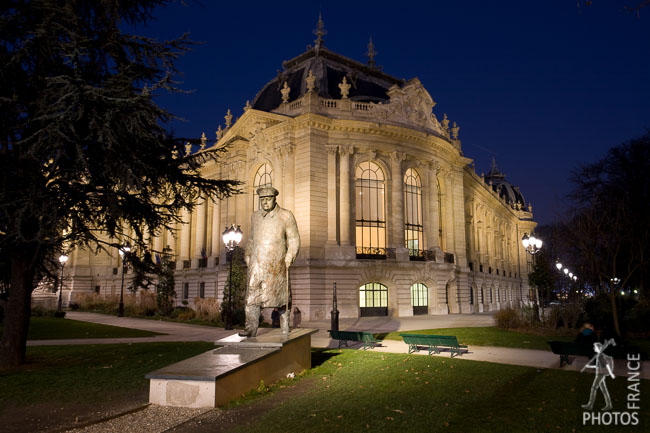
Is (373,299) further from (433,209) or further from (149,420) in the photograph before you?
(149,420)

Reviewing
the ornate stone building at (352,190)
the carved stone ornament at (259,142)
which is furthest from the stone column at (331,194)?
the carved stone ornament at (259,142)

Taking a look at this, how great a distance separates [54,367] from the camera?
12.1 meters

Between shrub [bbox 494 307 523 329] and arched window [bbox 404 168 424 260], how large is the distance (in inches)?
583

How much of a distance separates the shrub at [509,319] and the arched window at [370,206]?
14062mm

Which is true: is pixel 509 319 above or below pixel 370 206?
below

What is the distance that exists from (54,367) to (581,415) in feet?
37.7

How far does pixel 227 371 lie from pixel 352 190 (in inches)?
1133

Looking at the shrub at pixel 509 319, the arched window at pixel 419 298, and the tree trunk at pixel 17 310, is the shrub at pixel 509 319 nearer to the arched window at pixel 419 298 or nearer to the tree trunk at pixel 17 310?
the arched window at pixel 419 298

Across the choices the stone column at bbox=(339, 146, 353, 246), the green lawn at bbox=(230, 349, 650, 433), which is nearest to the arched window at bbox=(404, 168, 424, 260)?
the stone column at bbox=(339, 146, 353, 246)

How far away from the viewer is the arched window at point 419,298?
121 feet

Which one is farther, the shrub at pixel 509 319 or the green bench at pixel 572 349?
the shrub at pixel 509 319

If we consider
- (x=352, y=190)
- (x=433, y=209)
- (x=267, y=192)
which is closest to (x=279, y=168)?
(x=352, y=190)

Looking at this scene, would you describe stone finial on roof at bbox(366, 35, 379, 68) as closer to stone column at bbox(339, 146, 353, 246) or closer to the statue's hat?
stone column at bbox(339, 146, 353, 246)

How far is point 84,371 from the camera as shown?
11.5 meters
